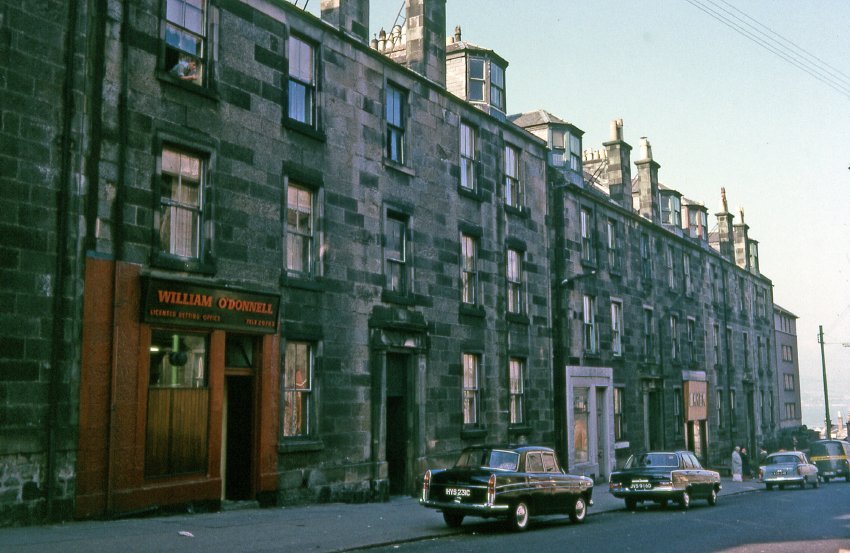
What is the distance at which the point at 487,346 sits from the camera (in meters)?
26.0

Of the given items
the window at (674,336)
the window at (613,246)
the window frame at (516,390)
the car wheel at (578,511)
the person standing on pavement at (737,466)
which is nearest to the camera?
the car wheel at (578,511)

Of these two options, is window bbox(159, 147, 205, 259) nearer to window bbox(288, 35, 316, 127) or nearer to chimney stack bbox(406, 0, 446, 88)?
window bbox(288, 35, 316, 127)

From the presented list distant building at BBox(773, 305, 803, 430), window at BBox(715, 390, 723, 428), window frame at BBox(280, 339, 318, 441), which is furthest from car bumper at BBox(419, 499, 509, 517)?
distant building at BBox(773, 305, 803, 430)

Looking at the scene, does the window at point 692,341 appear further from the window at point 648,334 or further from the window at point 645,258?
the window at point 645,258

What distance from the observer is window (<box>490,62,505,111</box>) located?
28.4m

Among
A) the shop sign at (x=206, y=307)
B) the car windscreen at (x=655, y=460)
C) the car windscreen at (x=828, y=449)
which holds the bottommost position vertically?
the car windscreen at (x=828, y=449)

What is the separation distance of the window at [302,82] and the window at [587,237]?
640 inches

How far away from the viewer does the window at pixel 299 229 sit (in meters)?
19.1

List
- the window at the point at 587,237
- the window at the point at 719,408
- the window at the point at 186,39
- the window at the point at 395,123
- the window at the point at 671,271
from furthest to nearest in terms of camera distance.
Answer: the window at the point at 719,408
the window at the point at 671,271
the window at the point at 587,237
the window at the point at 395,123
the window at the point at 186,39

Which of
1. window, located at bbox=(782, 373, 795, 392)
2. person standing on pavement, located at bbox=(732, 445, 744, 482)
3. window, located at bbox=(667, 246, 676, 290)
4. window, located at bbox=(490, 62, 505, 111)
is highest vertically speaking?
window, located at bbox=(490, 62, 505, 111)

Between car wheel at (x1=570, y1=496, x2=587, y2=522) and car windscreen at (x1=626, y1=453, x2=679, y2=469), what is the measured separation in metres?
5.23

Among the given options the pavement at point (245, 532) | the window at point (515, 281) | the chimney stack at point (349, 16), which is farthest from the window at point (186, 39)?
the window at point (515, 281)

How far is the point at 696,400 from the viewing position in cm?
4359

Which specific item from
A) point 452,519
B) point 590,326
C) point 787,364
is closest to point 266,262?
point 452,519
